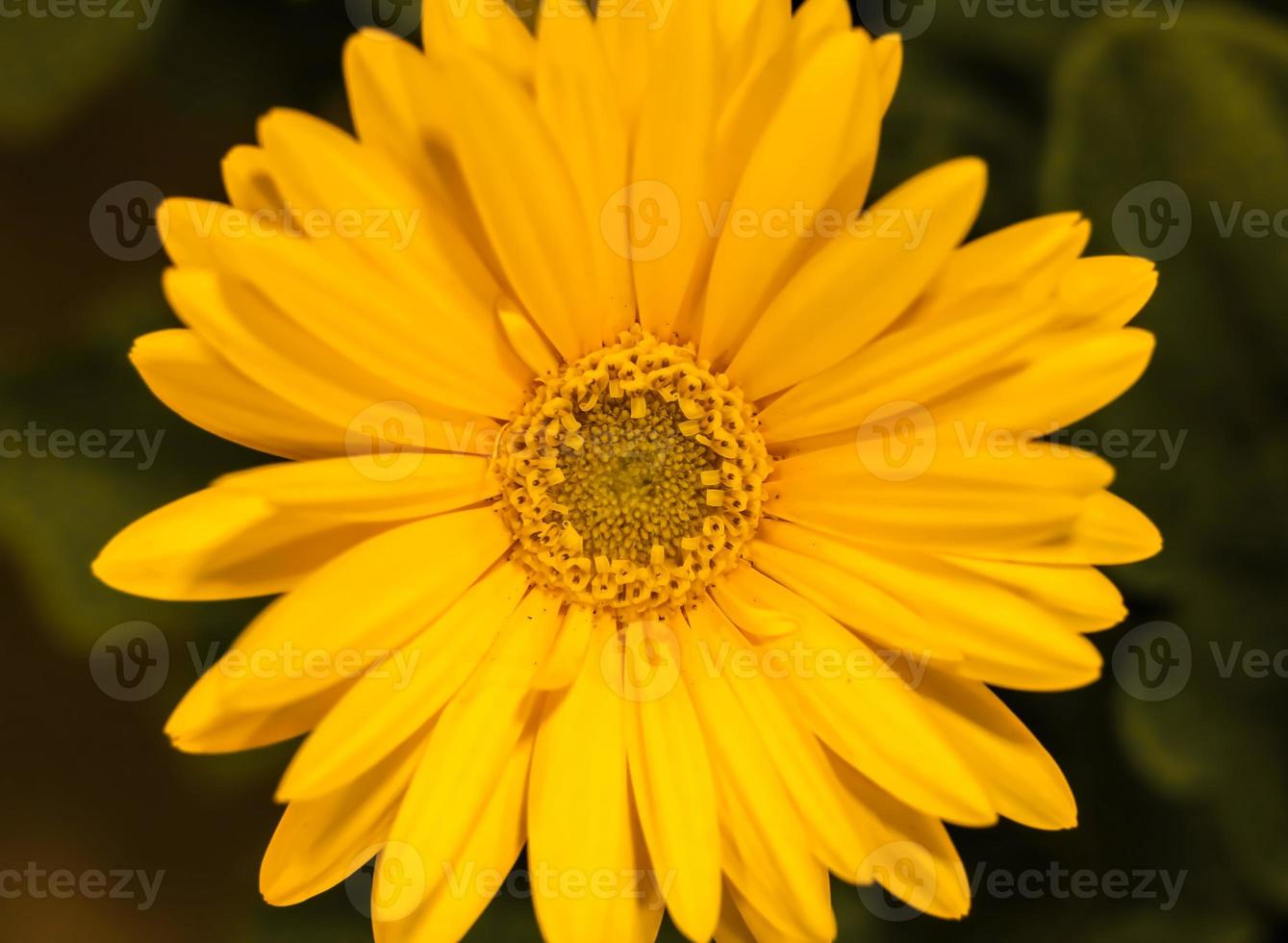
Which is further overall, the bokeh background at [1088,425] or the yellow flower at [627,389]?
the bokeh background at [1088,425]

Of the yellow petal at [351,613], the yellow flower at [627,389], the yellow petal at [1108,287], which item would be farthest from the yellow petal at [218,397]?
the yellow petal at [1108,287]

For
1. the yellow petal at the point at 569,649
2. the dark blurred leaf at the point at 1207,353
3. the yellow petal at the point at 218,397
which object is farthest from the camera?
the dark blurred leaf at the point at 1207,353

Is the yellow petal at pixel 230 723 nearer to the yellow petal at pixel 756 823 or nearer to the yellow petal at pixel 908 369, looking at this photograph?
the yellow petal at pixel 756 823

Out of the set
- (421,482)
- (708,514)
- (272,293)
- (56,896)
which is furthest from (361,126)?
(56,896)

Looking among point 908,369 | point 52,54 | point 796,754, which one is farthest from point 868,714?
point 52,54

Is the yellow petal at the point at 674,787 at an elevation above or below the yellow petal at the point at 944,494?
below

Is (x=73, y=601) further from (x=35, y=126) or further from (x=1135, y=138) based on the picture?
(x=1135, y=138)

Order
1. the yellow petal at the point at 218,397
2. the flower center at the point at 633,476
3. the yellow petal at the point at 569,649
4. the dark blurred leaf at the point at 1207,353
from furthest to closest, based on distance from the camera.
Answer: the dark blurred leaf at the point at 1207,353
the flower center at the point at 633,476
the yellow petal at the point at 569,649
the yellow petal at the point at 218,397
